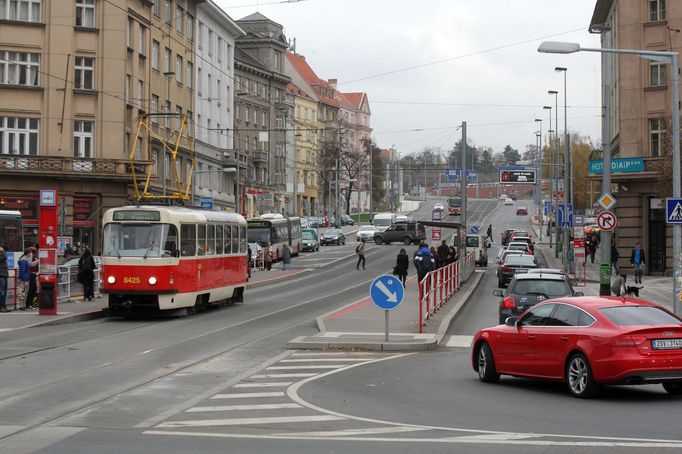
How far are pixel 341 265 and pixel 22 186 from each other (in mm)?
22648

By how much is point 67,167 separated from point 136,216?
26400 mm

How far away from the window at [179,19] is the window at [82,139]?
16.0 m

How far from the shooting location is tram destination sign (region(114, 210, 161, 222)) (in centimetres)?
2753

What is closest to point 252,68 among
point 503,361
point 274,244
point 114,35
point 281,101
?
point 281,101

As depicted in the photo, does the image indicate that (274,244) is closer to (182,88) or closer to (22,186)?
(182,88)

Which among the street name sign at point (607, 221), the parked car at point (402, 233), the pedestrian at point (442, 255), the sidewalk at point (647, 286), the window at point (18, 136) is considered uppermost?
the window at point (18, 136)

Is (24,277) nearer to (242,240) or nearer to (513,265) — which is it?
(242,240)

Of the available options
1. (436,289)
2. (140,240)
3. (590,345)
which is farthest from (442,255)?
(590,345)

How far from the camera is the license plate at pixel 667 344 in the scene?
12.9m

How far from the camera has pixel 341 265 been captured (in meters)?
66.7

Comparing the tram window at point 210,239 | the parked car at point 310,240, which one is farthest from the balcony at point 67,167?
the parked car at point 310,240

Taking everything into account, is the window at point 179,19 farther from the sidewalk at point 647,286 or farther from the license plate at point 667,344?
the license plate at point 667,344

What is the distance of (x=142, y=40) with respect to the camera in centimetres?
5903

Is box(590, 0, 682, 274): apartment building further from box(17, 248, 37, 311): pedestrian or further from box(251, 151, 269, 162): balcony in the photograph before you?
box(251, 151, 269, 162): balcony
